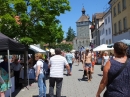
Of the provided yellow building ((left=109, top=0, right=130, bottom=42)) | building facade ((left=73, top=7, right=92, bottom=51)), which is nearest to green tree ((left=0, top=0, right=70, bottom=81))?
yellow building ((left=109, top=0, right=130, bottom=42))

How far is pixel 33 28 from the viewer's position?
13242 mm

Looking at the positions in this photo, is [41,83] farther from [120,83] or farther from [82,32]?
[82,32]

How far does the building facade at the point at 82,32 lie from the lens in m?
124

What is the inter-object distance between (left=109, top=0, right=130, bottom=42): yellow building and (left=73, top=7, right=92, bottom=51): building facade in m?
85.6

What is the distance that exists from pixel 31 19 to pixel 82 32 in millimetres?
114285

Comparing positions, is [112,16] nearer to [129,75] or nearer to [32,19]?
[32,19]

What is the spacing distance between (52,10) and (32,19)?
125 centimetres

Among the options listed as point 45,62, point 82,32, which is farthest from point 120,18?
point 82,32

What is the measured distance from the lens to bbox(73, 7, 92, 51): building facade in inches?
4884

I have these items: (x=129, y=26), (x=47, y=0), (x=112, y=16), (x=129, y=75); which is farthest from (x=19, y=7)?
(x=112, y=16)

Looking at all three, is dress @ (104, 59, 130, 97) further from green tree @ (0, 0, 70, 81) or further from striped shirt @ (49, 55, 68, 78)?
green tree @ (0, 0, 70, 81)

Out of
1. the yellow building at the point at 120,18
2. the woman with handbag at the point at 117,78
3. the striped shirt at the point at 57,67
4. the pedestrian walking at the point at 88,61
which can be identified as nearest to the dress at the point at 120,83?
the woman with handbag at the point at 117,78

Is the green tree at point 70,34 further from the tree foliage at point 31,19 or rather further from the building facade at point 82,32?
the tree foliage at point 31,19

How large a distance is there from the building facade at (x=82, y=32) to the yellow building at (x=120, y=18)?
85647mm
